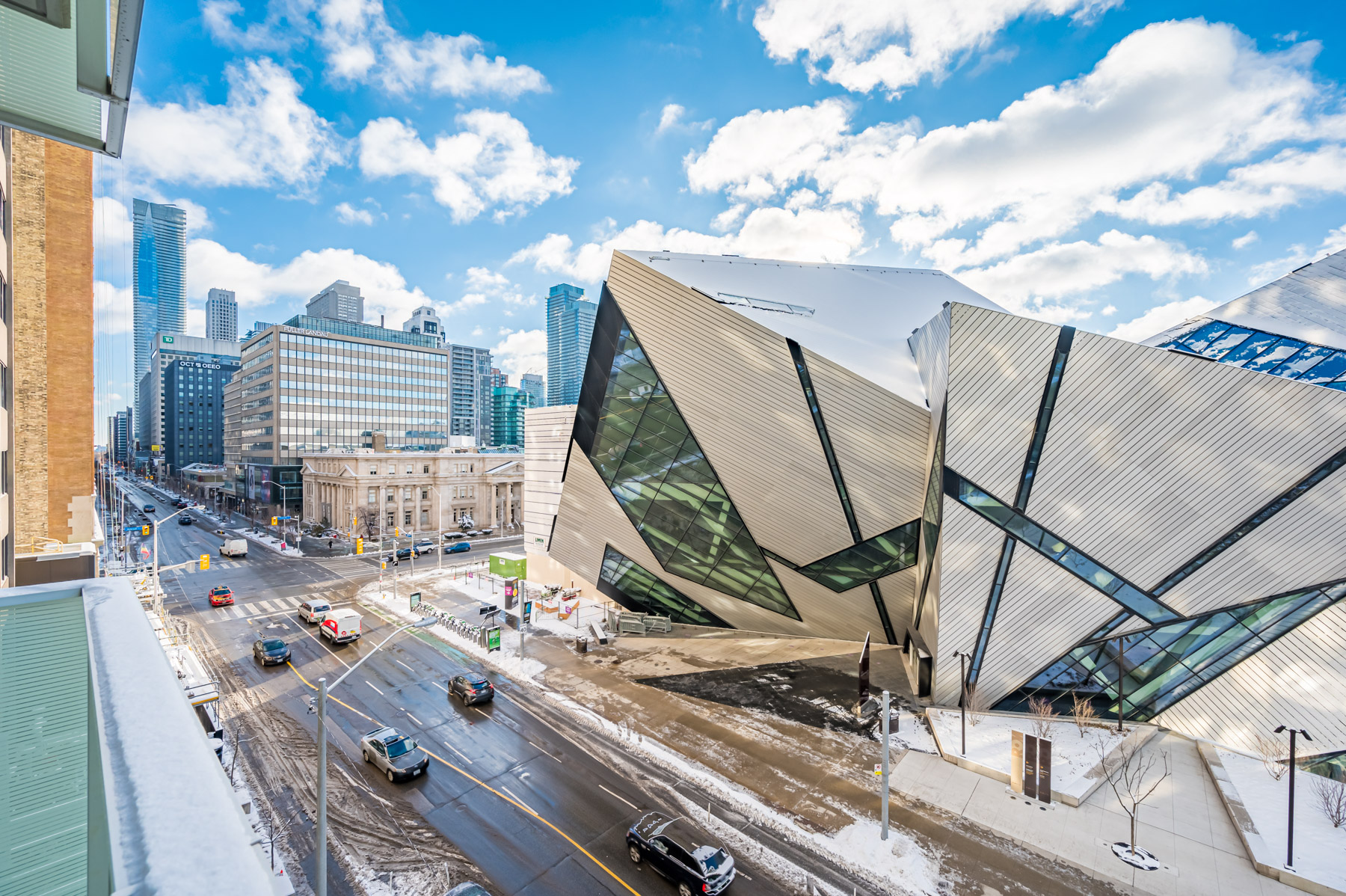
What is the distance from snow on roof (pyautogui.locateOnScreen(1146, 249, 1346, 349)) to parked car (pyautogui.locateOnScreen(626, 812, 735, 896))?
104ft

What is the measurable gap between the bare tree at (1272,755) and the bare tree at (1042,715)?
5.91m

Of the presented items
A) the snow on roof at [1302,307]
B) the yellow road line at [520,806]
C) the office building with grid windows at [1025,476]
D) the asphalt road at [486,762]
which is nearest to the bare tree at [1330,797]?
the office building with grid windows at [1025,476]

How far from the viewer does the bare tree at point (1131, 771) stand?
58.6 ft

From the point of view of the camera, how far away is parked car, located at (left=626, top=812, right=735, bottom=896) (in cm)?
1403

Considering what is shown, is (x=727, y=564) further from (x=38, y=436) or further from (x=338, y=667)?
(x=38, y=436)

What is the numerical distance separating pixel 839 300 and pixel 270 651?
119 feet

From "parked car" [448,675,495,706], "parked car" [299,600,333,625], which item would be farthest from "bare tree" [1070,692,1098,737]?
"parked car" [299,600,333,625]

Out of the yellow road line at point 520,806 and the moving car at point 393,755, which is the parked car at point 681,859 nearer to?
the yellow road line at point 520,806

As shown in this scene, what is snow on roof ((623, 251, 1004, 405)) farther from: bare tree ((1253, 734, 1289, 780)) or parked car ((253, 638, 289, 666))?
parked car ((253, 638, 289, 666))

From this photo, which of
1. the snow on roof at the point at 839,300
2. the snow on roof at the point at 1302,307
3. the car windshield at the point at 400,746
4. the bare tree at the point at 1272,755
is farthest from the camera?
the snow on roof at the point at 1302,307

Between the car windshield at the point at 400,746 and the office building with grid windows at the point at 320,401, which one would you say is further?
the office building with grid windows at the point at 320,401

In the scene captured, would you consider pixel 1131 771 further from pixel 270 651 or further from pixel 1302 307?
pixel 270 651

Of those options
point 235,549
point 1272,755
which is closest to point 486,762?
point 1272,755

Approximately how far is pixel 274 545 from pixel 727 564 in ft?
186
